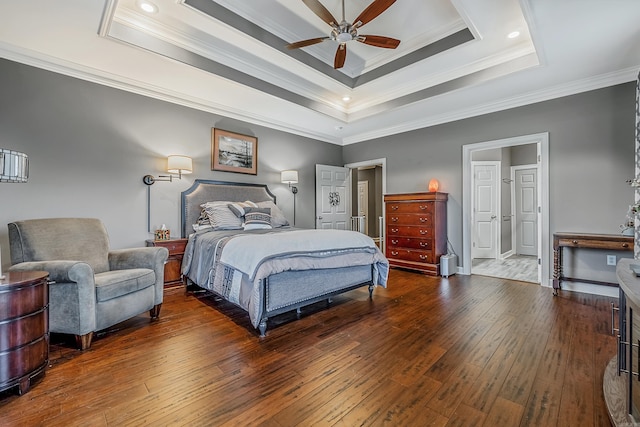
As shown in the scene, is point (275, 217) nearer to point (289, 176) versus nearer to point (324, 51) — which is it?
point (289, 176)

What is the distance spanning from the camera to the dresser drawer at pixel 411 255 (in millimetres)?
4757

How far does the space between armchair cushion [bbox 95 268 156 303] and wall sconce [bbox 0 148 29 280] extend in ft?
2.07

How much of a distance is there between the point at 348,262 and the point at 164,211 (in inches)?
109

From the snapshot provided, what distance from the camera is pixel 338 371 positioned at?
194cm

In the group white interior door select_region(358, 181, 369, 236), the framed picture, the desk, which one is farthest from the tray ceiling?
white interior door select_region(358, 181, 369, 236)

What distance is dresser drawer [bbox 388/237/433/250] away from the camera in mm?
4769

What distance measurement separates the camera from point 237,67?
363 centimetres

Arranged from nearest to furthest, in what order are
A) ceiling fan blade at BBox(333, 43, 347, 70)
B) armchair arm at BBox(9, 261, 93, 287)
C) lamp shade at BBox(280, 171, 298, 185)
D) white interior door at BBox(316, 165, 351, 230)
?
armchair arm at BBox(9, 261, 93, 287)
ceiling fan blade at BBox(333, 43, 347, 70)
lamp shade at BBox(280, 171, 298, 185)
white interior door at BBox(316, 165, 351, 230)

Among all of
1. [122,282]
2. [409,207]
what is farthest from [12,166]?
[409,207]

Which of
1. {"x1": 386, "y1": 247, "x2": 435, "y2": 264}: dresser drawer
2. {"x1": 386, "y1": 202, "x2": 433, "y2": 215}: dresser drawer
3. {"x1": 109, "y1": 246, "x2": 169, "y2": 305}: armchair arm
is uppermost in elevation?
{"x1": 386, "y1": 202, "x2": 433, "y2": 215}: dresser drawer

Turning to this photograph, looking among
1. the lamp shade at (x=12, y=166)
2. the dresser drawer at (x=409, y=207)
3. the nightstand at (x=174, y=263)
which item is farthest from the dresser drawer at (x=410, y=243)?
the lamp shade at (x=12, y=166)

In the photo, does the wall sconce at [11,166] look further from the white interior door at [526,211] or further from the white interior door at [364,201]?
the white interior door at [364,201]

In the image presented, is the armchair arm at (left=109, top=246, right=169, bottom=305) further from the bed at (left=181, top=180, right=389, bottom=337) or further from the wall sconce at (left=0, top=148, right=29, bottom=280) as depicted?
the wall sconce at (left=0, top=148, right=29, bottom=280)

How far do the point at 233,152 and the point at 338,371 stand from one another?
388 centimetres
